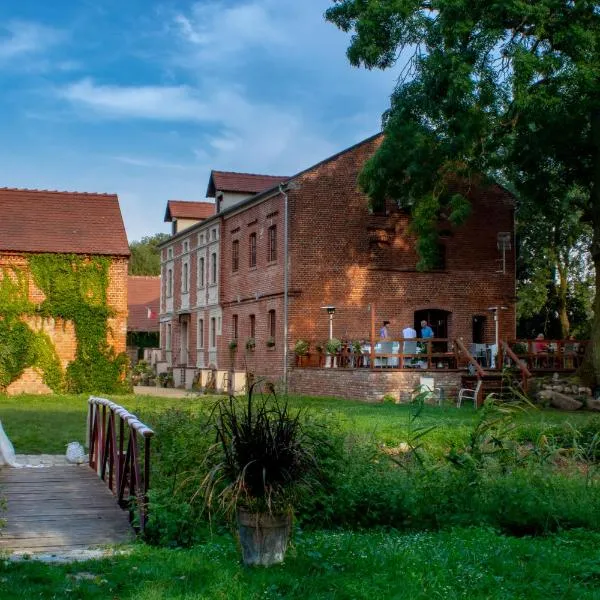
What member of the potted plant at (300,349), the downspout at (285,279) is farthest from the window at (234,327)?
the potted plant at (300,349)

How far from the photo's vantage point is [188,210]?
45094 millimetres

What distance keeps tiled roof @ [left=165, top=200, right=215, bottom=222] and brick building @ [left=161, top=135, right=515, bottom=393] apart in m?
10.7

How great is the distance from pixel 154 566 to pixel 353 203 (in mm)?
24271

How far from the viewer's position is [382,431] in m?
14.2

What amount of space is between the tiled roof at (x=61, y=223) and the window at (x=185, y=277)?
12142 millimetres

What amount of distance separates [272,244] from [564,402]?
41.2 ft

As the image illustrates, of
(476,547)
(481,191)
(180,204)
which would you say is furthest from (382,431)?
(180,204)

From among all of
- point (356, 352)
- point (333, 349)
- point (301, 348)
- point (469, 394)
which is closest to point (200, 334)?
point (301, 348)

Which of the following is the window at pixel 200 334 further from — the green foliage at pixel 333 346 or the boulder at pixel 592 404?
the boulder at pixel 592 404

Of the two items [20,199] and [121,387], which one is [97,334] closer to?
[121,387]

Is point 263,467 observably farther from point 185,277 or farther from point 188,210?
point 188,210

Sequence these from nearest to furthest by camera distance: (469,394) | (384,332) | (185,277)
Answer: (469,394) → (384,332) → (185,277)

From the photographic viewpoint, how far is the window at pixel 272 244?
101 feet

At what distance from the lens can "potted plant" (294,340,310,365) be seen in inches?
1124
